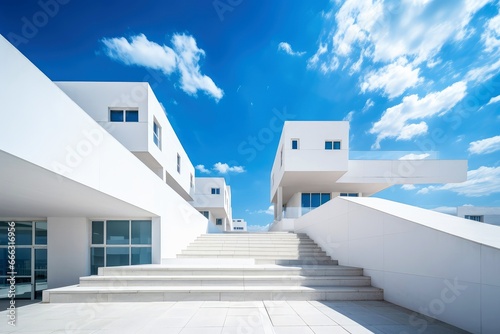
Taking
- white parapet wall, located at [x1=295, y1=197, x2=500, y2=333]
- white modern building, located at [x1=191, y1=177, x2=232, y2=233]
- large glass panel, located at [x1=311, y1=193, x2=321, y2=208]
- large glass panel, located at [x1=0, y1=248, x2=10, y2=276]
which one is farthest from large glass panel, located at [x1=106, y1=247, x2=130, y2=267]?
white modern building, located at [x1=191, y1=177, x2=232, y2=233]

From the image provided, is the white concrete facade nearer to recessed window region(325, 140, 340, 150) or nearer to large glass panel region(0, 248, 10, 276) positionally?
recessed window region(325, 140, 340, 150)

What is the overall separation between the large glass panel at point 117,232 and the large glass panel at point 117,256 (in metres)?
0.24

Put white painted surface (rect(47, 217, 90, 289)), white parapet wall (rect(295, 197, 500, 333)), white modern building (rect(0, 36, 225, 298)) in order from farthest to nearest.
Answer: white painted surface (rect(47, 217, 90, 289)), white parapet wall (rect(295, 197, 500, 333)), white modern building (rect(0, 36, 225, 298))

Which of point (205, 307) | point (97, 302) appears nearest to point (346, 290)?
point (205, 307)

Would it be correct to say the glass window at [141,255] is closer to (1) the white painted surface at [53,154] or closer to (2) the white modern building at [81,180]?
Answer: (2) the white modern building at [81,180]

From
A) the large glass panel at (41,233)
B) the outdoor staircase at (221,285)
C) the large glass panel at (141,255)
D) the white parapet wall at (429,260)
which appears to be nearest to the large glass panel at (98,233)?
the large glass panel at (141,255)

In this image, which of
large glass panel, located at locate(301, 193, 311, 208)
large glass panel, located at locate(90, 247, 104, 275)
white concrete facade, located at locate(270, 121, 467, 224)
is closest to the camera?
large glass panel, located at locate(90, 247, 104, 275)

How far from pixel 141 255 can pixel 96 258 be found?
2.12 metres

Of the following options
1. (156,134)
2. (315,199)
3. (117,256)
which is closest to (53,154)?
(117,256)

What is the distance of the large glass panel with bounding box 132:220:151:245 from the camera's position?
863 cm

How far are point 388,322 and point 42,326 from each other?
6291mm

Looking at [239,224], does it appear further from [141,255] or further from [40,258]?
[141,255]

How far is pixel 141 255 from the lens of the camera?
28.3 feet

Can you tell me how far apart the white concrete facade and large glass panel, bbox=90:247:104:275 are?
10817mm
